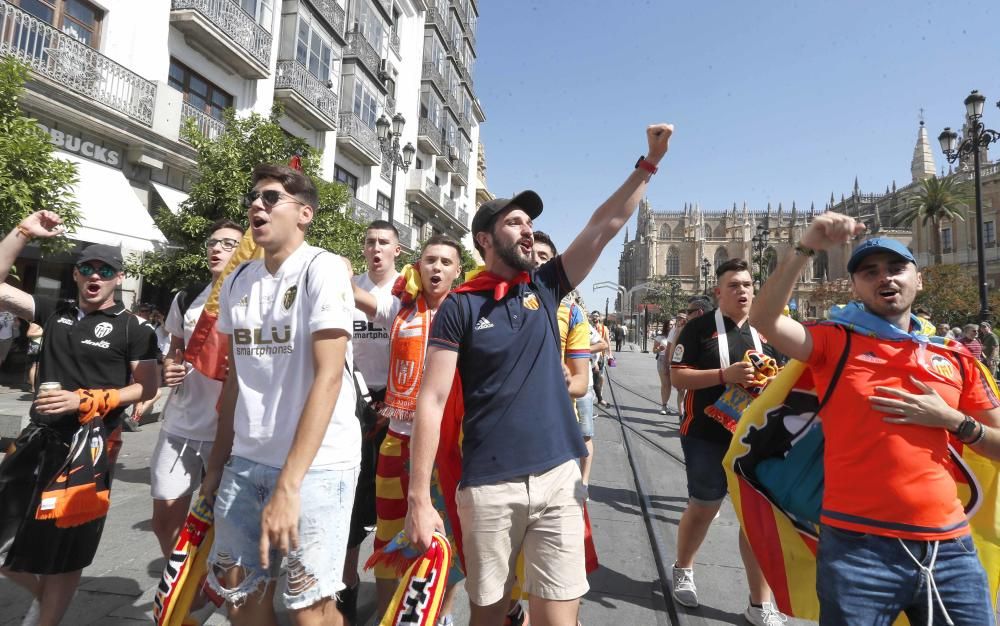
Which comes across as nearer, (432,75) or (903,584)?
(903,584)

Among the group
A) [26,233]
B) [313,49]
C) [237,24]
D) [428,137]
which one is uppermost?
[428,137]

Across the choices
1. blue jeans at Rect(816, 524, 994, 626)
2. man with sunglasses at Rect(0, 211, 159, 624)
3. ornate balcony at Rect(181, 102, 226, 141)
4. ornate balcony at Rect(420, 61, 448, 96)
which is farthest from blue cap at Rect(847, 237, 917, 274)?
ornate balcony at Rect(420, 61, 448, 96)

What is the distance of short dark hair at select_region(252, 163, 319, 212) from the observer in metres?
2.20

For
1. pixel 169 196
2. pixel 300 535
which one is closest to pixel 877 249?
pixel 300 535

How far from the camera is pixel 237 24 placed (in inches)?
618

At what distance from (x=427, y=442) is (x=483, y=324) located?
0.50m

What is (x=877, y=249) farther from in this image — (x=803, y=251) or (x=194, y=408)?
(x=194, y=408)

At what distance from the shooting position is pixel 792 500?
2.56m

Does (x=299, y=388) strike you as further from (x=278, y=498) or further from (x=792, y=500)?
(x=792, y=500)

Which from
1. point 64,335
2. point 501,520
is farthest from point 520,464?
point 64,335

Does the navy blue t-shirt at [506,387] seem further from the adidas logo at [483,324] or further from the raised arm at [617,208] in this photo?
the raised arm at [617,208]

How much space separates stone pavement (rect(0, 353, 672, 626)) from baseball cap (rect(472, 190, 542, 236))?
2320mm

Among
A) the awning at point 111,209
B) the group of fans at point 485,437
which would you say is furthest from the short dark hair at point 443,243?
the awning at point 111,209

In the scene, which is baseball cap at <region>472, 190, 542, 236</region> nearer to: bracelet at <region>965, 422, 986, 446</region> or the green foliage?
bracelet at <region>965, 422, 986, 446</region>
